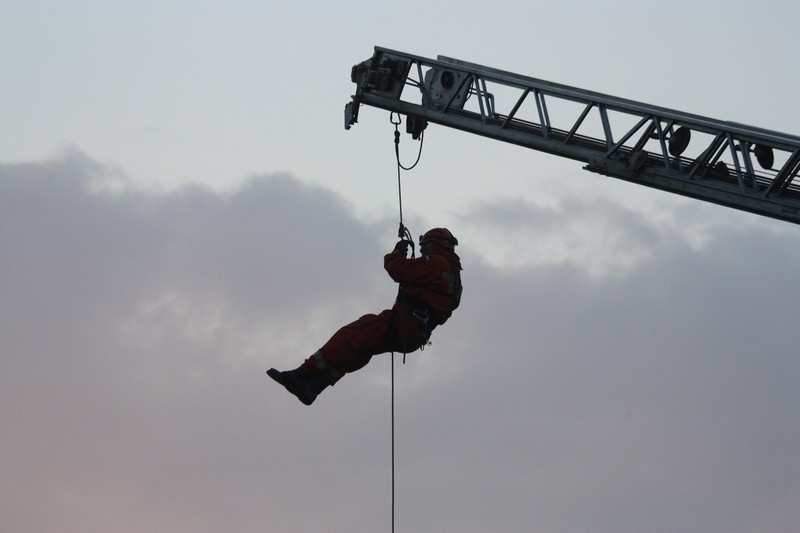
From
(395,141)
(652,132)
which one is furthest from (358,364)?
(652,132)

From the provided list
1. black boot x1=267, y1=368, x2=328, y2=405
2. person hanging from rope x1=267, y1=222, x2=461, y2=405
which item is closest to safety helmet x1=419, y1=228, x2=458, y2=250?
person hanging from rope x1=267, y1=222, x2=461, y2=405

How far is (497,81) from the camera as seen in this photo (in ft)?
53.9

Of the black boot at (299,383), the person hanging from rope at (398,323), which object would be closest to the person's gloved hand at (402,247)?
the person hanging from rope at (398,323)

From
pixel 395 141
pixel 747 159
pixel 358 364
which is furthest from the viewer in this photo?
pixel 395 141

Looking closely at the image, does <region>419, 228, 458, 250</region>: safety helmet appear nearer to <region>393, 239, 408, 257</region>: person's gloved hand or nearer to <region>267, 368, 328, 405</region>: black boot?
<region>393, 239, 408, 257</region>: person's gloved hand

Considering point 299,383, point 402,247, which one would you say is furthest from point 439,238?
point 299,383

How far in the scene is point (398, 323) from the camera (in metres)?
15.9

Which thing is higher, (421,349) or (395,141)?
(395,141)

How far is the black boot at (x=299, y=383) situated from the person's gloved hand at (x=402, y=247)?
154 cm

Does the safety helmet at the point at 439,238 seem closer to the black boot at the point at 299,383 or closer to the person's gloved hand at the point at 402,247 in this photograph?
the person's gloved hand at the point at 402,247

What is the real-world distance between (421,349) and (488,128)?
252 cm

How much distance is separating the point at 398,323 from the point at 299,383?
3.92ft

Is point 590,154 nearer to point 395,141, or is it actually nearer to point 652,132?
point 652,132

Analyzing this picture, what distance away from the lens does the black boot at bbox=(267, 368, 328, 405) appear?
51.8 feet
